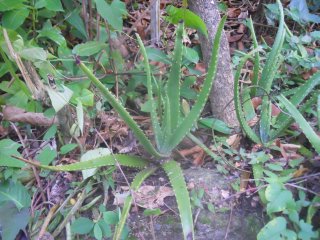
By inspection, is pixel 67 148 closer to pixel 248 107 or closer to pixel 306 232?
pixel 248 107

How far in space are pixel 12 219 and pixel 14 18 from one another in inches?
29.6

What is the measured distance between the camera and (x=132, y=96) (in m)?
1.76

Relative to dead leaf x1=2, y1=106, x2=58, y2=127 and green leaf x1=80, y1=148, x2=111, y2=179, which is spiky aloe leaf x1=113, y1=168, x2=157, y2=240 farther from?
dead leaf x1=2, y1=106, x2=58, y2=127

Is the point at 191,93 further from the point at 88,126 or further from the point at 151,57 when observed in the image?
the point at 88,126

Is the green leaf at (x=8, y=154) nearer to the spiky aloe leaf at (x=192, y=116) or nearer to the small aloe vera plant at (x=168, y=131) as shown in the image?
the small aloe vera plant at (x=168, y=131)

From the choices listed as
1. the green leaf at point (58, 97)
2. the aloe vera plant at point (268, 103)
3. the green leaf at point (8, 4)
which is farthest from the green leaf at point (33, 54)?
the aloe vera plant at point (268, 103)

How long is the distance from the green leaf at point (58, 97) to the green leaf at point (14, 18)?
0.43m

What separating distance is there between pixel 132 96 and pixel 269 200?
2.44ft

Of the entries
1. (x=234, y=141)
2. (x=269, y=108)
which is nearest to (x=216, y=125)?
(x=234, y=141)

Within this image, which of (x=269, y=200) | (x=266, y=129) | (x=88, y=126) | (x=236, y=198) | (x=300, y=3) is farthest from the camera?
(x=300, y=3)

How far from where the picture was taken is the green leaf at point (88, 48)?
1.72 metres

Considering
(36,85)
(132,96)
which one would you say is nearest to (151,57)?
(132,96)

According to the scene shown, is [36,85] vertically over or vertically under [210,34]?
under

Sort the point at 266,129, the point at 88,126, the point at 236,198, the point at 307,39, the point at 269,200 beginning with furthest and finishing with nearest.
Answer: the point at 307,39, the point at 88,126, the point at 266,129, the point at 236,198, the point at 269,200
